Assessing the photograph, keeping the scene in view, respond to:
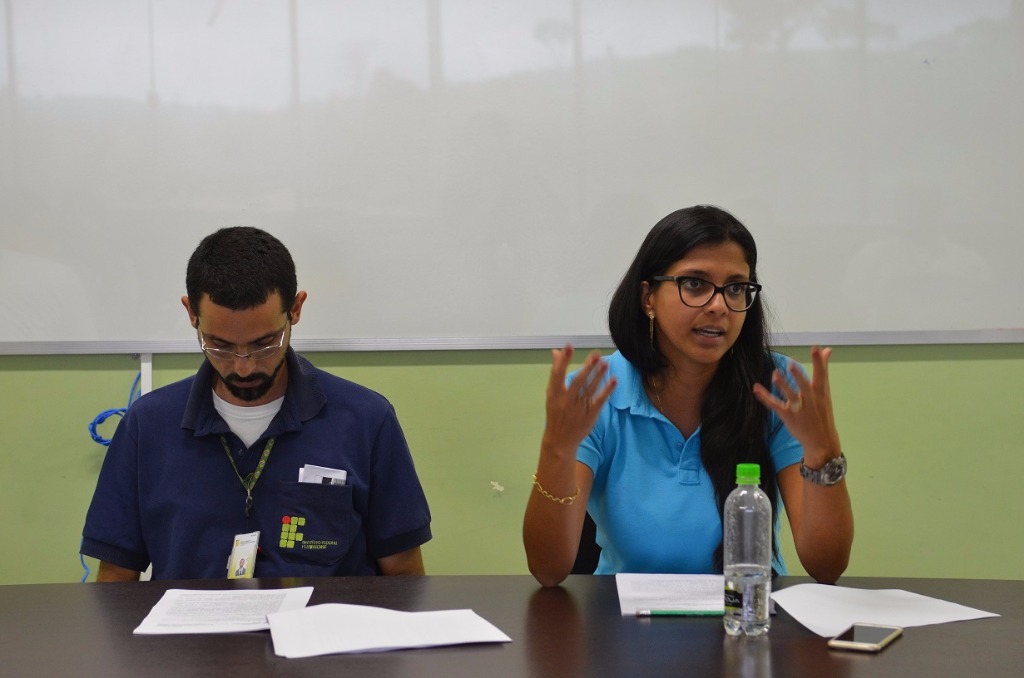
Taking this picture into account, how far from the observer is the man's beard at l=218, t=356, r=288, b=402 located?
6.16ft

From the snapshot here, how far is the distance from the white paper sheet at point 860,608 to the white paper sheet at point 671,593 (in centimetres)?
10

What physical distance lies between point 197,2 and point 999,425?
8.14 feet

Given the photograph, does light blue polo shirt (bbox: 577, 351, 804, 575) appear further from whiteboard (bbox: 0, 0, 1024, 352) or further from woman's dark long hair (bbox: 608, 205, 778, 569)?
whiteboard (bbox: 0, 0, 1024, 352)

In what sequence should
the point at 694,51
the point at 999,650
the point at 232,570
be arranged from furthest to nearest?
1. the point at 694,51
2. the point at 232,570
3. the point at 999,650

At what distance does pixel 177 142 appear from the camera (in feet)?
8.60

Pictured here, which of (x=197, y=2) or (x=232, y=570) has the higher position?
(x=197, y=2)

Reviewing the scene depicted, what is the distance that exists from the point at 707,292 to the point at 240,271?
2.93 feet

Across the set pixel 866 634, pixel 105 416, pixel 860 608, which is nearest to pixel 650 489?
pixel 860 608

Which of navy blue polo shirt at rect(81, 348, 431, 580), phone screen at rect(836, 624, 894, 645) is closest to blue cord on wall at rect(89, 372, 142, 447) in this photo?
navy blue polo shirt at rect(81, 348, 431, 580)

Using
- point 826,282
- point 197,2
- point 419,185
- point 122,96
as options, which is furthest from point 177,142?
point 826,282

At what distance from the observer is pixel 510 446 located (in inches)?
104

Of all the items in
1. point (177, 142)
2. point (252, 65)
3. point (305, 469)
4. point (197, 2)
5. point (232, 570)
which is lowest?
point (232, 570)

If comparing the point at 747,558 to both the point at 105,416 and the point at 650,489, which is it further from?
the point at 105,416

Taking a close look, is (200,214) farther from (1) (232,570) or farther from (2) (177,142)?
(1) (232,570)
